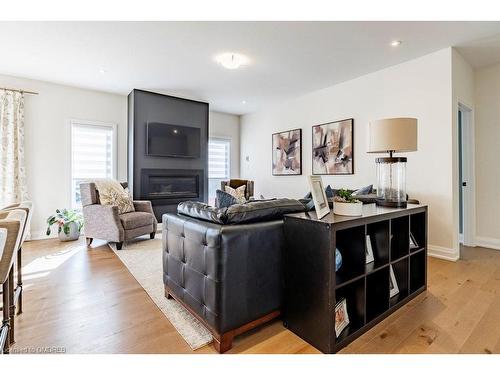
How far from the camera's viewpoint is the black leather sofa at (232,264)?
1.38m

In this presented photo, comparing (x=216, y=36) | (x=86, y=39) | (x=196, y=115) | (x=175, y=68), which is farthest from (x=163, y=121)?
(x=216, y=36)

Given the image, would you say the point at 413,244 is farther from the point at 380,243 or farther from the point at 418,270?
the point at 380,243

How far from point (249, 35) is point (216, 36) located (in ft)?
1.20

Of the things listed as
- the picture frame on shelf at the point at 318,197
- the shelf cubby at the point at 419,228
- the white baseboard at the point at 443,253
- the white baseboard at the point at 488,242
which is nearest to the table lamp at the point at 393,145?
the shelf cubby at the point at 419,228

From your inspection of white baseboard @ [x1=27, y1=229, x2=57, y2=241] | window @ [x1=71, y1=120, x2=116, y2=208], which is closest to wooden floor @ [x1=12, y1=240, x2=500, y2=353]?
white baseboard @ [x1=27, y1=229, x2=57, y2=241]

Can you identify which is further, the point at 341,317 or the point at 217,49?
the point at 217,49

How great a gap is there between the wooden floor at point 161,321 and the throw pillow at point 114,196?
47.6 inches

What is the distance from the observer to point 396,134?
2074 mm

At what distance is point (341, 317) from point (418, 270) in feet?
3.58

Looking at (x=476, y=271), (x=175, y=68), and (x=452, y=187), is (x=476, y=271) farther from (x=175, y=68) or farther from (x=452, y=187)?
(x=175, y=68)

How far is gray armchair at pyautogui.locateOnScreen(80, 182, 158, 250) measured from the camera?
11.3 ft

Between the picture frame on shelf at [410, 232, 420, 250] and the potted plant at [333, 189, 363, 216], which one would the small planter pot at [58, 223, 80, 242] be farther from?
the picture frame on shelf at [410, 232, 420, 250]

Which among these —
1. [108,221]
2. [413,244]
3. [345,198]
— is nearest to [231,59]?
[345,198]

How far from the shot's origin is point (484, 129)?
3.58m
